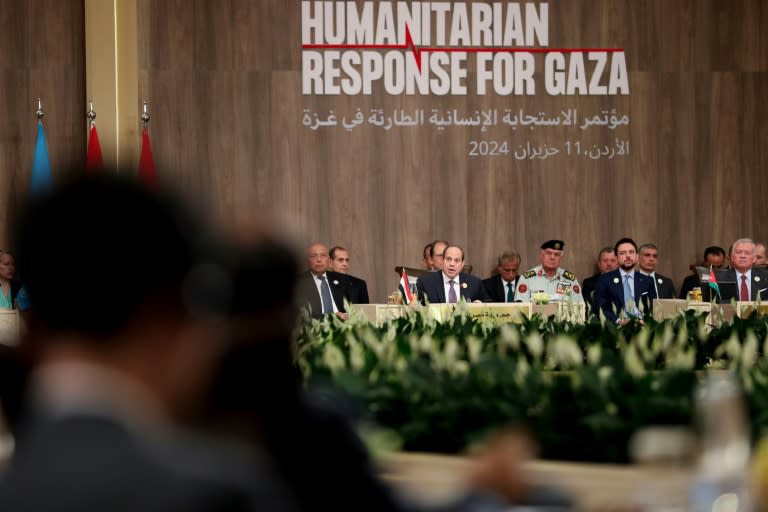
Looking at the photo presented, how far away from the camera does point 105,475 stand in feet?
2.81

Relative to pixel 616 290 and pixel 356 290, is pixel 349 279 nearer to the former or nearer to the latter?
pixel 356 290

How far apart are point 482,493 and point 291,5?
419 inches

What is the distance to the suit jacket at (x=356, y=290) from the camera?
1037 cm

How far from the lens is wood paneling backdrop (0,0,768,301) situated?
1148 centimetres

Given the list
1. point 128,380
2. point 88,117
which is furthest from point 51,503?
point 88,117

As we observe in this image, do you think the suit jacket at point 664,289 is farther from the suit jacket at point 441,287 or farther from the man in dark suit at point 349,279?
the man in dark suit at point 349,279

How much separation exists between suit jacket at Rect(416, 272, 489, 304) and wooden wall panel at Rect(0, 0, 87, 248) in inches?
162

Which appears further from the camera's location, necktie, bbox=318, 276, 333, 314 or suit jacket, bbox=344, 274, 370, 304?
suit jacket, bbox=344, 274, 370, 304

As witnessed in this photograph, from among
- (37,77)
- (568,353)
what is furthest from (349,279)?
(568,353)

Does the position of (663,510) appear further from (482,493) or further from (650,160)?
(650,160)

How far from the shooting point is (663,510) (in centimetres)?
149

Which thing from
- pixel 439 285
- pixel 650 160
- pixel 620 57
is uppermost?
pixel 620 57

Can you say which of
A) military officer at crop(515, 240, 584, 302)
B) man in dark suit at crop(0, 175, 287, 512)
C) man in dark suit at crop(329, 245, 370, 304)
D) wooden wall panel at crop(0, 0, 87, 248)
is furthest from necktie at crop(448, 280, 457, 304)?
man in dark suit at crop(0, 175, 287, 512)

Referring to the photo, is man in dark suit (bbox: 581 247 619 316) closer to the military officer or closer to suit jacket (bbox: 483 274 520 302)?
the military officer
